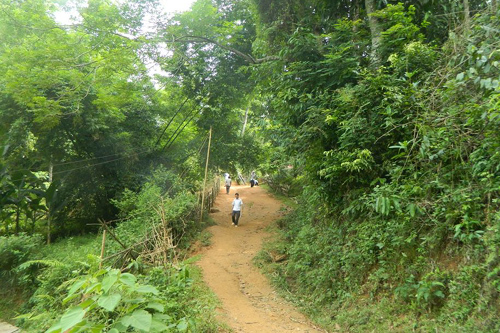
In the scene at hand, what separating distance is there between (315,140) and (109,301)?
5.15m

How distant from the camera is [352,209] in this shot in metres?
5.60

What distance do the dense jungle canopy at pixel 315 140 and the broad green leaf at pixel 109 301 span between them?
0.08 ft

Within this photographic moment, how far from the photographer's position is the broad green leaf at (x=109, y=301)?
2.06m

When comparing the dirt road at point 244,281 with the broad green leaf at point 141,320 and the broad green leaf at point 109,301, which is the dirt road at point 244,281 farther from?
the broad green leaf at point 109,301

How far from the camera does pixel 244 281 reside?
7219mm

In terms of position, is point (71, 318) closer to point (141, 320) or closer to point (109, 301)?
point (109, 301)

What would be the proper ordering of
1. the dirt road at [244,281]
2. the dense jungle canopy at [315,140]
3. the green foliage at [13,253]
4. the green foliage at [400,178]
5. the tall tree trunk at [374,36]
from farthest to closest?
the green foliage at [13,253] → the tall tree trunk at [374,36] → the dirt road at [244,281] → the dense jungle canopy at [315,140] → the green foliage at [400,178]

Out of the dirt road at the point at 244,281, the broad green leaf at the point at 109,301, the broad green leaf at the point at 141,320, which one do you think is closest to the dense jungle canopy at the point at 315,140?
the broad green leaf at the point at 109,301

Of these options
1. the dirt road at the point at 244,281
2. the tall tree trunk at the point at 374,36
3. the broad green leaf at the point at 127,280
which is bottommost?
the dirt road at the point at 244,281

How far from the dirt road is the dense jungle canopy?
47cm

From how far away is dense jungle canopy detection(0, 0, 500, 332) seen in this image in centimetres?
392

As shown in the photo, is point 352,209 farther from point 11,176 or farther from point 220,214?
point 11,176

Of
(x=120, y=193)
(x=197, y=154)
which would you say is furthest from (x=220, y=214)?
(x=120, y=193)

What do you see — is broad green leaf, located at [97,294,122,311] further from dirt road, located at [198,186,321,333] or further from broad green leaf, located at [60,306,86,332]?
dirt road, located at [198,186,321,333]
